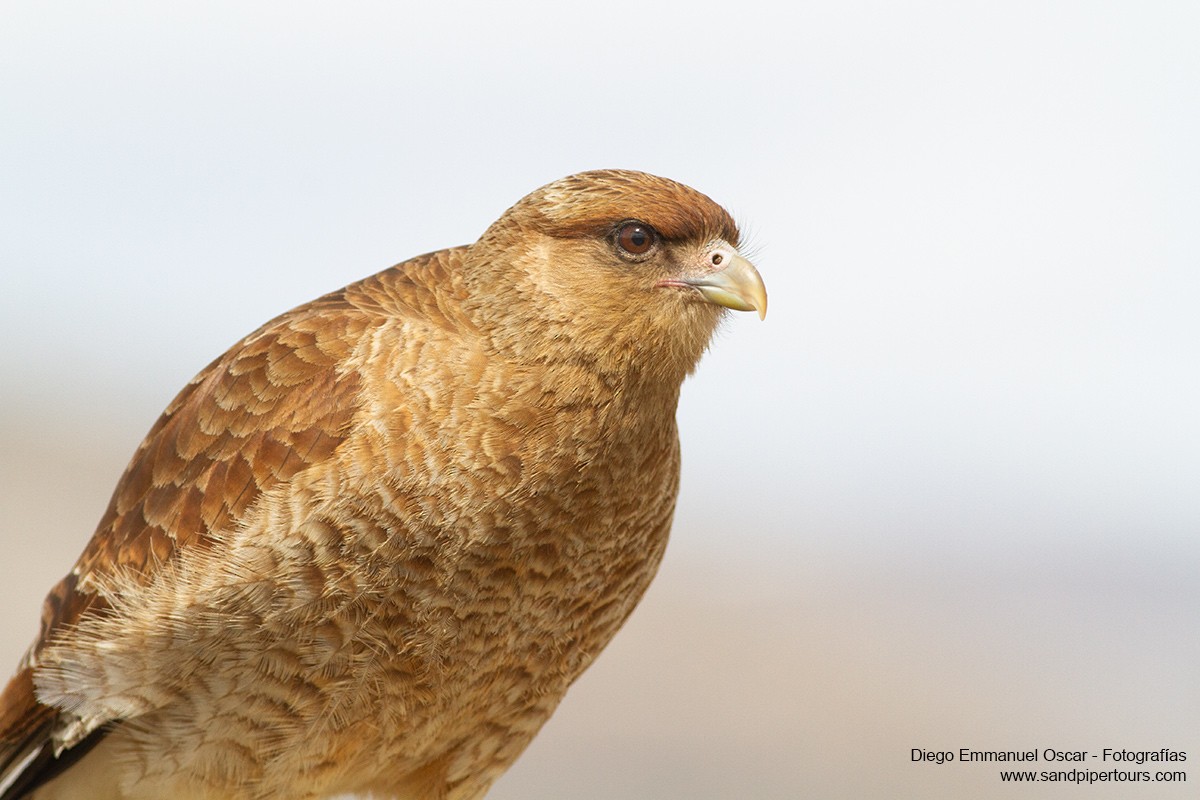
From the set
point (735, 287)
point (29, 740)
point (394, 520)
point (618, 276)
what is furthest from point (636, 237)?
point (29, 740)

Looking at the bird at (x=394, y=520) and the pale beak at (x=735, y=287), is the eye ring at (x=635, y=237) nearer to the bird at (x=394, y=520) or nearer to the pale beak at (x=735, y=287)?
the bird at (x=394, y=520)

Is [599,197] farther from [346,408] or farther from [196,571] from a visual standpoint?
[196,571]

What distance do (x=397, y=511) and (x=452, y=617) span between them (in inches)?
14.6

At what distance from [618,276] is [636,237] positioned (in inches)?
5.4

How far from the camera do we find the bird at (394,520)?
3621 mm

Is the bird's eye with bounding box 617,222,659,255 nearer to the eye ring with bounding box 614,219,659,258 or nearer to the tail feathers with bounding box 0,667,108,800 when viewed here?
the eye ring with bounding box 614,219,659,258

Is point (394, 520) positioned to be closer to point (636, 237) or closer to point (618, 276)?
point (618, 276)

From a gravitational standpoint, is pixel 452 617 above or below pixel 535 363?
below

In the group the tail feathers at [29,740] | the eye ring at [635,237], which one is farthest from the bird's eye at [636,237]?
the tail feathers at [29,740]

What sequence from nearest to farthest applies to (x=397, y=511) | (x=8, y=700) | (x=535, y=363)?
(x=397, y=511)
(x=535, y=363)
(x=8, y=700)

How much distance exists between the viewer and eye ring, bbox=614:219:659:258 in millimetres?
3881

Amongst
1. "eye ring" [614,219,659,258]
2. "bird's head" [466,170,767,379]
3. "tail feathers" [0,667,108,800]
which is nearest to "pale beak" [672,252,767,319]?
"bird's head" [466,170,767,379]

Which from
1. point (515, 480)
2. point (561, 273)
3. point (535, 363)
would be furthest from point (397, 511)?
point (561, 273)

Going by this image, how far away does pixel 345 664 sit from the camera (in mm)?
3699
